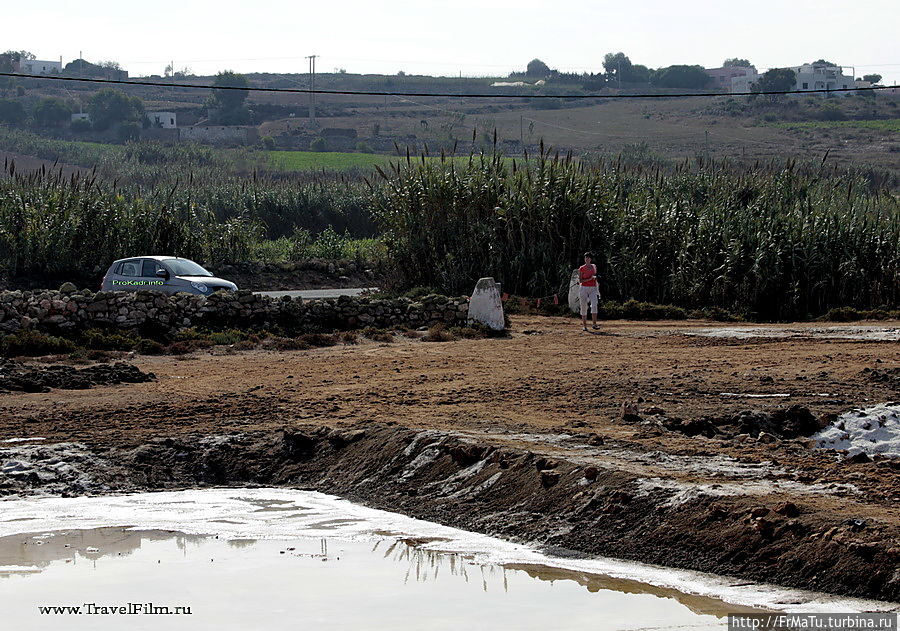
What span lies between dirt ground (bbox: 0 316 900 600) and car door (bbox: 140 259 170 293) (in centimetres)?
659

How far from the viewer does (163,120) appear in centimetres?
12631

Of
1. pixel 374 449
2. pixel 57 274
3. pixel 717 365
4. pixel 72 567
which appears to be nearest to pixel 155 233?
pixel 57 274

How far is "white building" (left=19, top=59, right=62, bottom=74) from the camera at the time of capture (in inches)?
6368

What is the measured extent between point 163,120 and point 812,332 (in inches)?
4486

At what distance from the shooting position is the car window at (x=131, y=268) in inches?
1023

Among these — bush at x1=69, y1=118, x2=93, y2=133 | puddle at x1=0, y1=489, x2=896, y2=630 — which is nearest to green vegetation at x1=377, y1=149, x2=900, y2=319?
puddle at x1=0, y1=489, x2=896, y2=630

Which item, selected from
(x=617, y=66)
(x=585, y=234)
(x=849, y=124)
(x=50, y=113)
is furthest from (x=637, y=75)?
(x=585, y=234)

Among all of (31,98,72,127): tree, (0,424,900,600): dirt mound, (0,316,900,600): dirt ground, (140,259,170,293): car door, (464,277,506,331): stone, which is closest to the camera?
(0,424,900,600): dirt mound

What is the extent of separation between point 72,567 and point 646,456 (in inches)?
197

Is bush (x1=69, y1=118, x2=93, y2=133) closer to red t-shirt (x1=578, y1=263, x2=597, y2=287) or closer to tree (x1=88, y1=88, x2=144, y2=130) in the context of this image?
tree (x1=88, y1=88, x2=144, y2=130)

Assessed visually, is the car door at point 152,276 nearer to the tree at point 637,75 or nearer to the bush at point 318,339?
the bush at point 318,339

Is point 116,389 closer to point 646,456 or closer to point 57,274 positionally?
point 646,456

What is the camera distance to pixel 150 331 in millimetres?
21031

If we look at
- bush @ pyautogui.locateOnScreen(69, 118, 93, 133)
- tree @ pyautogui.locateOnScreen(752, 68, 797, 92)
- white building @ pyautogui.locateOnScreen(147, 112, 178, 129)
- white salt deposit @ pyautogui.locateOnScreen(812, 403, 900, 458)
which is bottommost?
white salt deposit @ pyautogui.locateOnScreen(812, 403, 900, 458)
